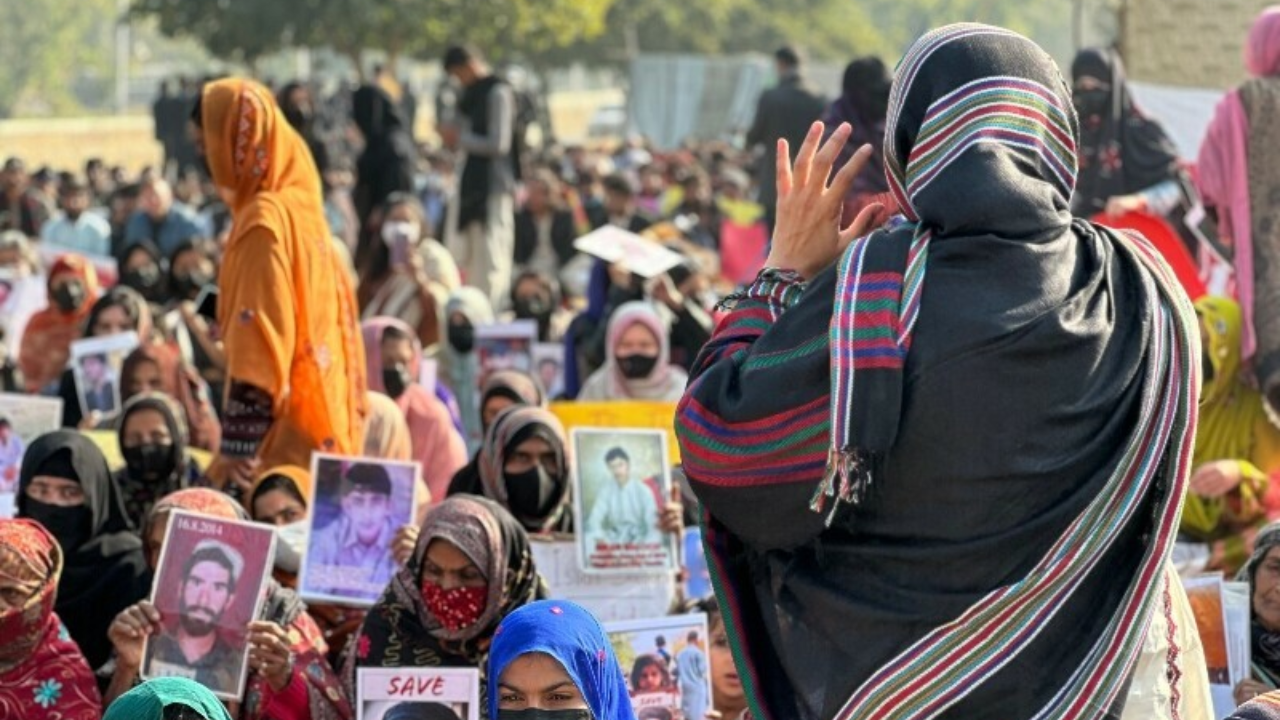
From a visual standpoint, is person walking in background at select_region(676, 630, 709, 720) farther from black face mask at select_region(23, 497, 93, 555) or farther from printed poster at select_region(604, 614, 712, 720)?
black face mask at select_region(23, 497, 93, 555)

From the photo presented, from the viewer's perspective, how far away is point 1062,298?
9.33 ft

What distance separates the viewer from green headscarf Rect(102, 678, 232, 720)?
4.16m

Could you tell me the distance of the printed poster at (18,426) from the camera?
718 cm

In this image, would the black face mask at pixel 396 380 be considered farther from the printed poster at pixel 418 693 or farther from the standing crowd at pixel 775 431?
the printed poster at pixel 418 693

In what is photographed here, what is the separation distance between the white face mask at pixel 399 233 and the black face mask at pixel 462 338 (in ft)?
4.64

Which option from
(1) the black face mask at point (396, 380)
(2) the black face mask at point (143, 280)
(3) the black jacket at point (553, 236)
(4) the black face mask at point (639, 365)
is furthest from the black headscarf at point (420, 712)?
(3) the black jacket at point (553, 236)

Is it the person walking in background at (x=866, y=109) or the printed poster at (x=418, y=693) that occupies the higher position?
the person walking in background at (x=866, y=109)

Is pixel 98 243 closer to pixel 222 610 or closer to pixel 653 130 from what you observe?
pixel 222 610

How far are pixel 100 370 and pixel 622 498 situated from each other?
3373 millimetres

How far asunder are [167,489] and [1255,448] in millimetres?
3098

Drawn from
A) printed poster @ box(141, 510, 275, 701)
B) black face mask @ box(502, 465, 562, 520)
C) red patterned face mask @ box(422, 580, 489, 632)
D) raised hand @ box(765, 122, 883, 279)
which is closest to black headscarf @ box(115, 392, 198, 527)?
black face mask @ box(502, 465, 562, 520)

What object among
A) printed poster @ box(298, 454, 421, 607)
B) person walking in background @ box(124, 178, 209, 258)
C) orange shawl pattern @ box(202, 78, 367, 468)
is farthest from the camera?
person walking in background @ box(124, 178, 209, 258)

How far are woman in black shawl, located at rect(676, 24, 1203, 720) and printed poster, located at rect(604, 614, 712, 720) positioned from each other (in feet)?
7.14

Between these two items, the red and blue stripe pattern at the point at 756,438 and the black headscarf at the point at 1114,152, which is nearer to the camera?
the red and blue stripe pattern at the point at 756,438
